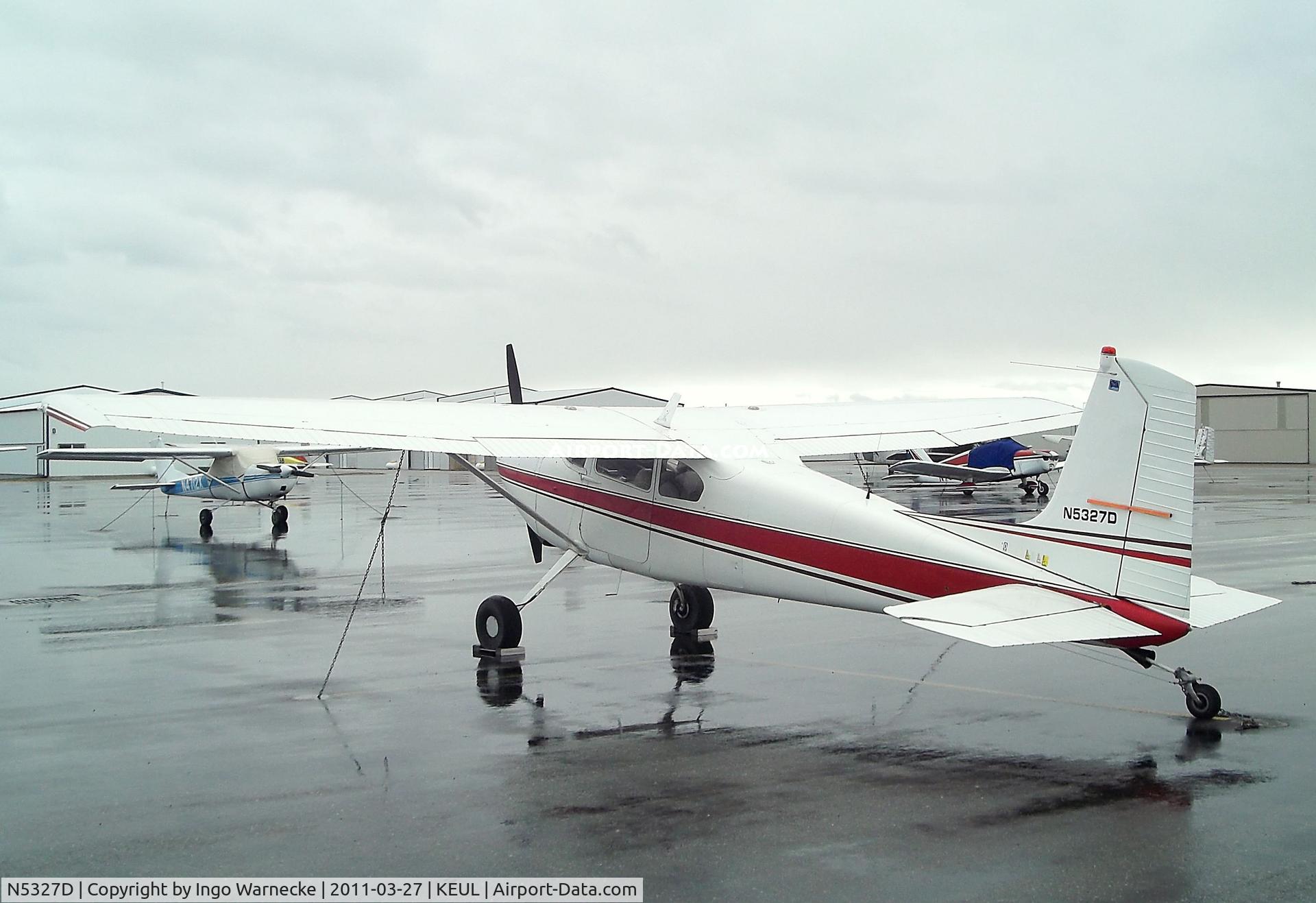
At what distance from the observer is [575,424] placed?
10531mm

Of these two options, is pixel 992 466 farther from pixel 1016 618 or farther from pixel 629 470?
pixel 1016 618

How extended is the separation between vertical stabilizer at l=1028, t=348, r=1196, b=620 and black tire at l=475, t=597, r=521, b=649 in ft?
17.5

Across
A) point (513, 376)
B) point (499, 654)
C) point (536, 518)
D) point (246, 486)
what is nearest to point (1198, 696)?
point (499, 654)

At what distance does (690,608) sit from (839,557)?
10.7ft

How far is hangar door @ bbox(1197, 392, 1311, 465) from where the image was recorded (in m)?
77.8

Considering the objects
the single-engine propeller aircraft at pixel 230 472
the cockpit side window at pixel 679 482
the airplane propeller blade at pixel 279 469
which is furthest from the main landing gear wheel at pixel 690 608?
the airplane propeller blade at pixel 279 469

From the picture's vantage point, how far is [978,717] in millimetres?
8219

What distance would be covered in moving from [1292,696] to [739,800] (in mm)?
5122

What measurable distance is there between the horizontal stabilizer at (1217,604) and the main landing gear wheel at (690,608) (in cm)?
489

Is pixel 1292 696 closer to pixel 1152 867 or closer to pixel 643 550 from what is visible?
pixel 1152 867

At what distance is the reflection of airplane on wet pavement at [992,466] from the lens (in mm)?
39344

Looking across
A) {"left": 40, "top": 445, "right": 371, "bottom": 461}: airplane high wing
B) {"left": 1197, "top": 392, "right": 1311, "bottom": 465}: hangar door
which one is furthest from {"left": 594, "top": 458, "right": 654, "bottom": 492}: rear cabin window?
{"left": 1197, "top": 392, "right": 1311, "bottom": 465}: hangar door

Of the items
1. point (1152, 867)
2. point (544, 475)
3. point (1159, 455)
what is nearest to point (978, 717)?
point (1159, 455)

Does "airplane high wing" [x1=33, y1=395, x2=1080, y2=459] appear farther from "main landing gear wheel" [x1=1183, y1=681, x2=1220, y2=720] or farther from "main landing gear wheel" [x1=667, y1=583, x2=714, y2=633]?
"main landing gear wheel" [x1=1183, y1=681, x2=1220, y2=720]
